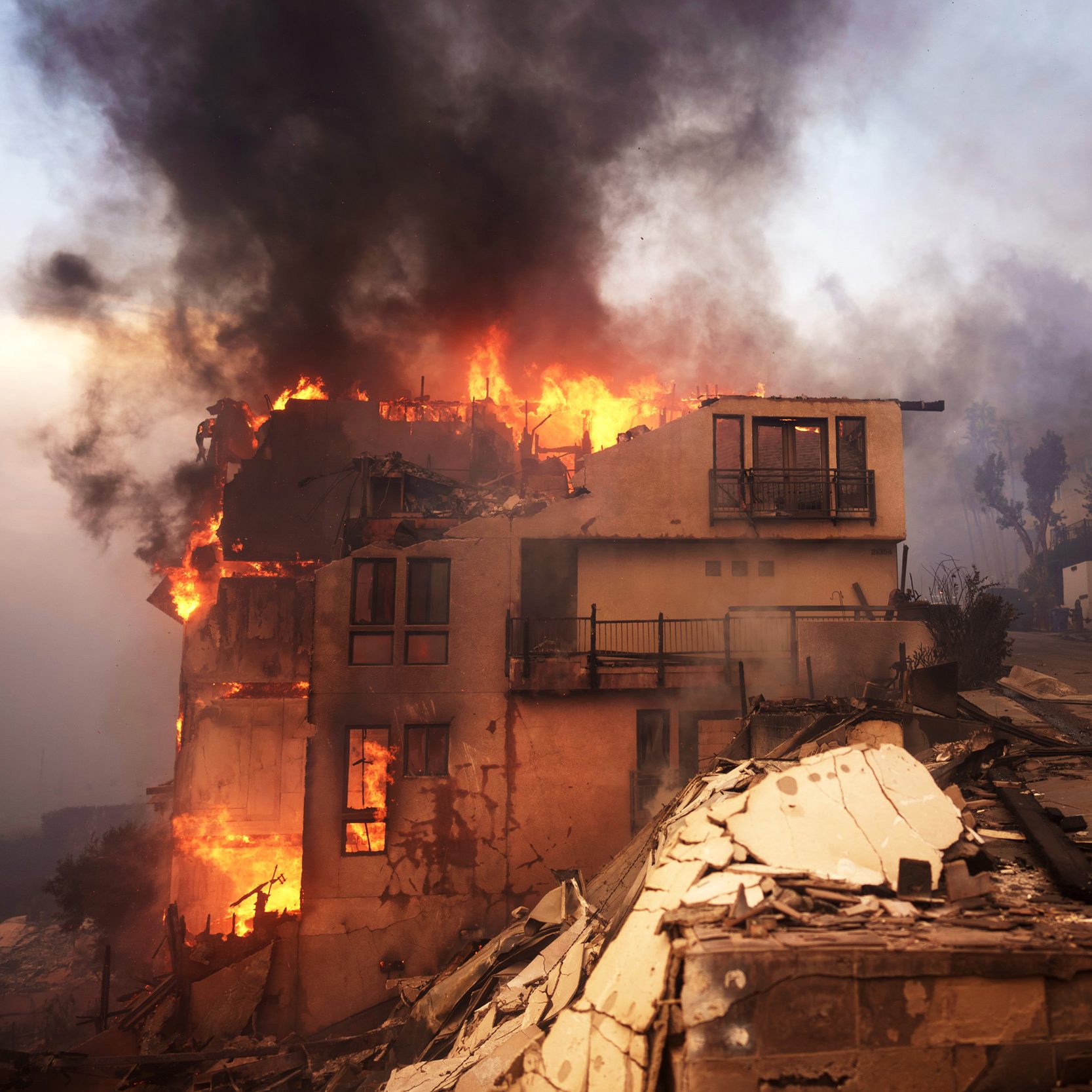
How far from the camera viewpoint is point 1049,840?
21.9ft

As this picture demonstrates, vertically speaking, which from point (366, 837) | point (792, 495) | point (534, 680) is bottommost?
point (366, 837)

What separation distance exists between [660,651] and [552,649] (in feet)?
7.24

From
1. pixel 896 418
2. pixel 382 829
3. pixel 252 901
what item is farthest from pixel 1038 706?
pixel 252 901

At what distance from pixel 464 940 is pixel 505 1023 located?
7.13 metres

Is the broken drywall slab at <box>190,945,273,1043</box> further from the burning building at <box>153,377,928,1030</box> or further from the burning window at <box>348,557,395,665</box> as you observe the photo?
the burning window at <box>348,557,395,665</box>

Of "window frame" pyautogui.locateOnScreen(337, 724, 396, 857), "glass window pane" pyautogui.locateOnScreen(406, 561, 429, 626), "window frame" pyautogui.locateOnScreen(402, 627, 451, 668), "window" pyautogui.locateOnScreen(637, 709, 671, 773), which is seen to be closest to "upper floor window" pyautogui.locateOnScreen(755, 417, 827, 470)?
"window" pyautogui.locateOnScreen(637, 709, 671, 773)

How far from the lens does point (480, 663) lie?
15812 millimetres

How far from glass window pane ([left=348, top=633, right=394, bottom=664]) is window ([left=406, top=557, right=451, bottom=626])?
2.00 feet

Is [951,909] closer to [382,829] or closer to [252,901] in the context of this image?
[382,829]

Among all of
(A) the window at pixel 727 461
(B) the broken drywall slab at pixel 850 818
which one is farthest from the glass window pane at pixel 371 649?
(B) the broken drywall slab at pixel 850 818

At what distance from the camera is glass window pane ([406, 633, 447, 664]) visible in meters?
15.9

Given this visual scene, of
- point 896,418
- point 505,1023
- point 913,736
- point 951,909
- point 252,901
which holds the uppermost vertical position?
point 896,418

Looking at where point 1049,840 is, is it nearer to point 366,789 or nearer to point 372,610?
point 366,789

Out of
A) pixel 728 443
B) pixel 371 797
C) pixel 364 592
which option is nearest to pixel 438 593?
pixel 364 592
